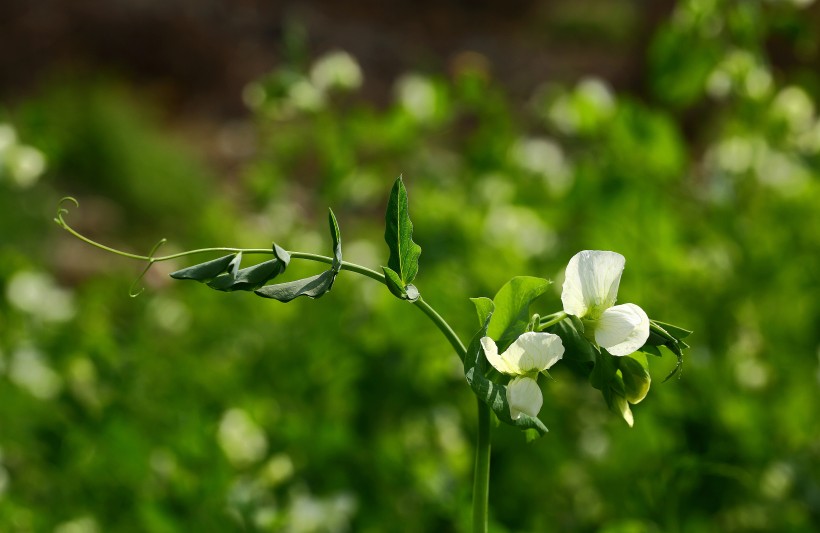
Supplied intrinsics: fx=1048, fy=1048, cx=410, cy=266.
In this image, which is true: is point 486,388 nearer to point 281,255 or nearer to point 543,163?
point 281,255

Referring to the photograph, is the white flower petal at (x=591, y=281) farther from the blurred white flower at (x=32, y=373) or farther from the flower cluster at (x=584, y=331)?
the blurred white flower at (x=32, y=373)

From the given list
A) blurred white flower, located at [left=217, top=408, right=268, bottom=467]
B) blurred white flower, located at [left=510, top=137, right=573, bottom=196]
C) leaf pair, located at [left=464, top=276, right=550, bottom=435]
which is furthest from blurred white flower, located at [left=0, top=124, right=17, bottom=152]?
leaf pair, located at [left=464, top=276, right=550, bottom=435]


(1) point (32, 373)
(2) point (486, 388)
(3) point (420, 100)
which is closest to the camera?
(2) point (486, 388)

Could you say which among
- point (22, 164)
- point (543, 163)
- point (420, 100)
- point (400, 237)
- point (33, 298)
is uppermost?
point (400, 237)

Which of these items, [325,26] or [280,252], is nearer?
[280,252]

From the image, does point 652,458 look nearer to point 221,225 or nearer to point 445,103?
point 445,103

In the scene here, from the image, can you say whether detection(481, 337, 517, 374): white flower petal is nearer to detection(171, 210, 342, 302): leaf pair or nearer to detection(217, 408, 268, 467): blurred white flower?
detection(171, 210, 342, 302): leaf pair

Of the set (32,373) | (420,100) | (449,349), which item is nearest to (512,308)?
(449,349)

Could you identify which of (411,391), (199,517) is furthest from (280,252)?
(411,391)
